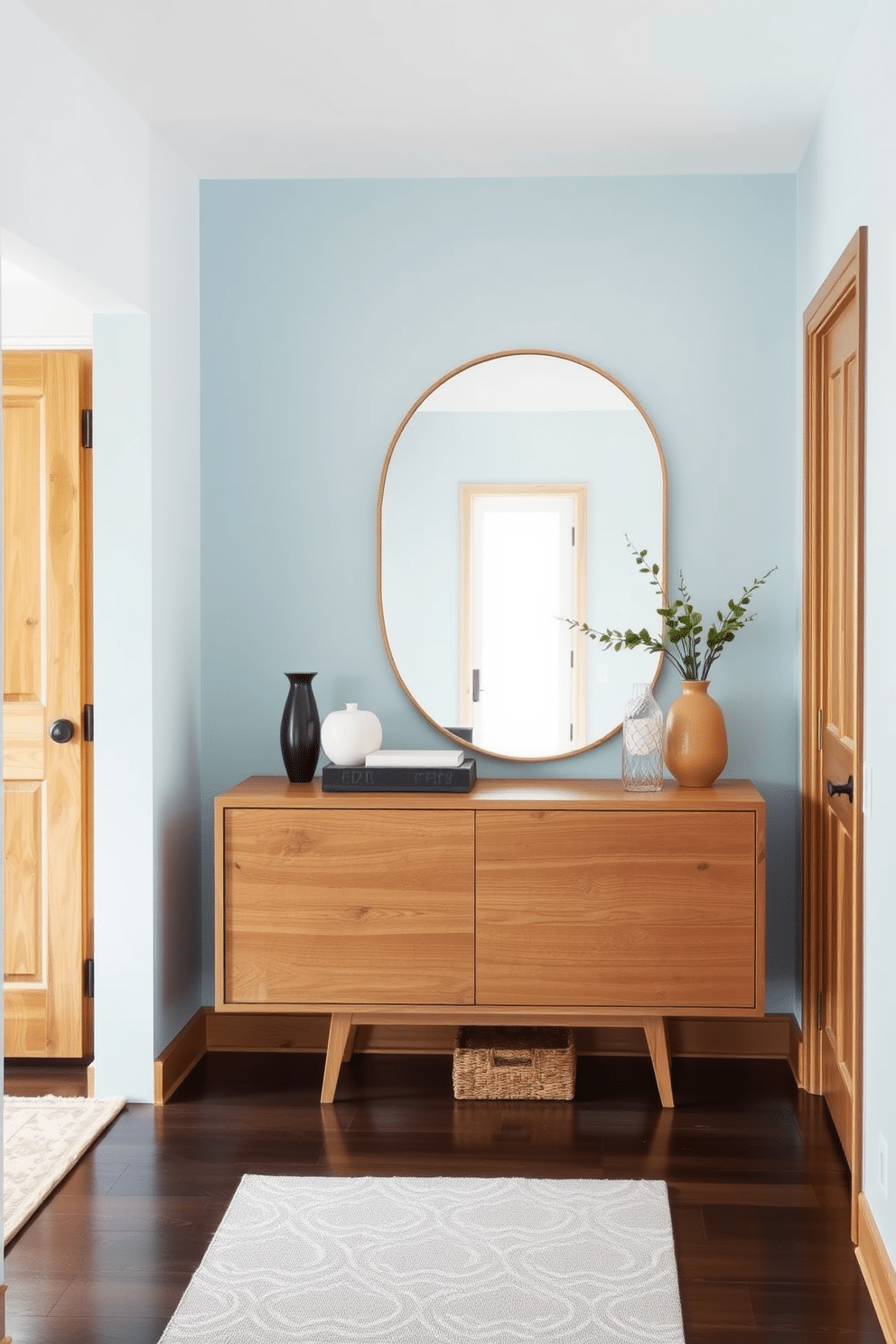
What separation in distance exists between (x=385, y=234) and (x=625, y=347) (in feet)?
2.50

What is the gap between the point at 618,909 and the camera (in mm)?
3125

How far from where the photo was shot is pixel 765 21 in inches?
103

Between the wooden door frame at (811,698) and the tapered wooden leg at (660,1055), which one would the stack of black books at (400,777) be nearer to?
the tapered wooden leg at (660,1055)

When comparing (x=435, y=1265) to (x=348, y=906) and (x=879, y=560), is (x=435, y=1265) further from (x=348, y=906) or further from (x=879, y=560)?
(x=879, y=560)

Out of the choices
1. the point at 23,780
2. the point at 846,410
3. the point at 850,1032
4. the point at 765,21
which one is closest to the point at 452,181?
the point at 765,21

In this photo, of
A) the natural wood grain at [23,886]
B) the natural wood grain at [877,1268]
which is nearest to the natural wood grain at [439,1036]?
the natural wood grain at [23,886]

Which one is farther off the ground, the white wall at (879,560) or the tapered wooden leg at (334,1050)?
the white wall at (879,560)

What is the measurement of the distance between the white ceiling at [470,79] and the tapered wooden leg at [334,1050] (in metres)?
2.29

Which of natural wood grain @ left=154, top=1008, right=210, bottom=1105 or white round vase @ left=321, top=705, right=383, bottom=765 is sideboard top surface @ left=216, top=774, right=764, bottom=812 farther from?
natural wood grain @ left=154, top=1008, right=210, bottom=1105

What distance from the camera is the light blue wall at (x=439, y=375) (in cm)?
353

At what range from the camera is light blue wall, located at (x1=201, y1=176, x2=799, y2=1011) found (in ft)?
11.6

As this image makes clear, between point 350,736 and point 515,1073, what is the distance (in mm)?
986

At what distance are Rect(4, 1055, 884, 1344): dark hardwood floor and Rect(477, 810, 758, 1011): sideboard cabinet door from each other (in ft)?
1.04

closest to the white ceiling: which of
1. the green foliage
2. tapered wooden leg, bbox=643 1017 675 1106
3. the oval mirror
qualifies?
the oval mirror
